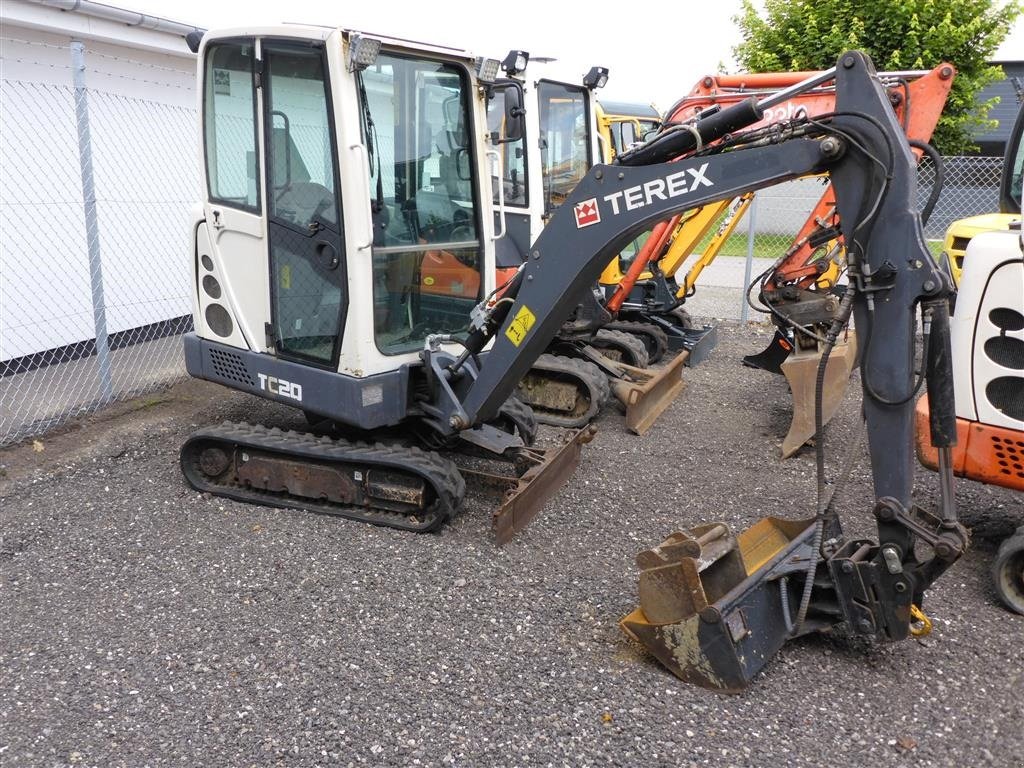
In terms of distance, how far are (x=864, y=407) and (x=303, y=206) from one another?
2.86 meters

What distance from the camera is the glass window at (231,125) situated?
4.48 metres

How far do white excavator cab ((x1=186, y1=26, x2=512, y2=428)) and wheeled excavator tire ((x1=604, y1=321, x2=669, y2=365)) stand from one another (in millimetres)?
3267

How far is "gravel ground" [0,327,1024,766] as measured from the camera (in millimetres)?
2818

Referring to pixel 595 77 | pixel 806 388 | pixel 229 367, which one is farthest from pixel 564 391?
pixel 595 77

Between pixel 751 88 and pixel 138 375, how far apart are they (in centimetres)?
554

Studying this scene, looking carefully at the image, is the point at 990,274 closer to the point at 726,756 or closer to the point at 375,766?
the point at 726,756

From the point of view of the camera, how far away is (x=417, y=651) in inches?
130

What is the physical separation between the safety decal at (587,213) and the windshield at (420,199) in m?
1.10

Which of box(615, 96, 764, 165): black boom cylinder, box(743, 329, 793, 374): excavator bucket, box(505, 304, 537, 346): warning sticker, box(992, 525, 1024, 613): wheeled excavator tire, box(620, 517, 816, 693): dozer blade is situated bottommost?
box(992, 525, 1024, 613): wheeled excavator tire

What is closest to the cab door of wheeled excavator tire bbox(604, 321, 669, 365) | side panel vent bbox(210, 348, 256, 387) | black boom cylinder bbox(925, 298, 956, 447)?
side panel vent bbox(210, 348, 256, 387)

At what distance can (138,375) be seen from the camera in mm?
7078

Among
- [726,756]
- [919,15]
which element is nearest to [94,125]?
[726,756]

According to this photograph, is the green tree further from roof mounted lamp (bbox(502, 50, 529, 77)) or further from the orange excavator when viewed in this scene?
roof mounted lamp (bbox(502, 50, 529, 77))

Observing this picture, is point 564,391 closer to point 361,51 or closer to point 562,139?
point 562,139
